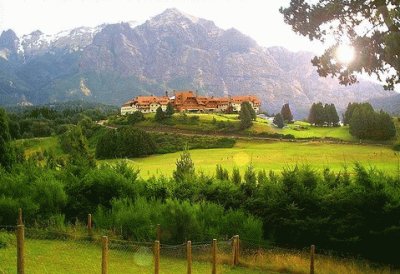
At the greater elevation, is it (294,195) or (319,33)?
(319,33)

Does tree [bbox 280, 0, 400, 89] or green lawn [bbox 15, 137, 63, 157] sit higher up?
tree [bbox 280, 0, 400, 89]

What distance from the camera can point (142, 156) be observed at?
116062mm

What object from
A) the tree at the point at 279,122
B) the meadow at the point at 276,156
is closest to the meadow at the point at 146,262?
the meadow at the point at 276,156

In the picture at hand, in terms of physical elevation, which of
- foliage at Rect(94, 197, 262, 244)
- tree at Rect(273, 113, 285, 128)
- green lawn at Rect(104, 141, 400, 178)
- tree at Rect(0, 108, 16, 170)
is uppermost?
tree at Rect(273, 113, 285, 128)

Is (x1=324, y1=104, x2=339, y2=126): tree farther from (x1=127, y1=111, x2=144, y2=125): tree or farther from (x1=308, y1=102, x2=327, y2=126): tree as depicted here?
(x1=127, y1=111, x2=144, y2=125): tree

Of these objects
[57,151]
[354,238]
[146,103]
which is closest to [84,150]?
[354,238]

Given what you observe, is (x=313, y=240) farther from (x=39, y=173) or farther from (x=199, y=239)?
(x=39, y=173)

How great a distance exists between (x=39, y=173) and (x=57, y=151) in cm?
10529

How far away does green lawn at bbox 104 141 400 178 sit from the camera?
84.6 m

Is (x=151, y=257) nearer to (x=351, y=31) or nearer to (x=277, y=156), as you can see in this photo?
(x=351, y=31)

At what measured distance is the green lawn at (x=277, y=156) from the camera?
84562mm

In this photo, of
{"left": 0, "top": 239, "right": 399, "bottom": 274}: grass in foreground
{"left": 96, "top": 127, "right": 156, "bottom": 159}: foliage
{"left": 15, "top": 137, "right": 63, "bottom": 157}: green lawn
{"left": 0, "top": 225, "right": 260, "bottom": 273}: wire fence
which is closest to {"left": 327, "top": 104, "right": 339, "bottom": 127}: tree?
{"left": 96, "top": 127, "right": 156, "bottom": 159}: foliage

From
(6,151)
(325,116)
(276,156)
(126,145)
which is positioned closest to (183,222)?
(6,151)

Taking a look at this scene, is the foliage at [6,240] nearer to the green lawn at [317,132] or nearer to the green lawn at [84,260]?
the green lawn at [84,260]
